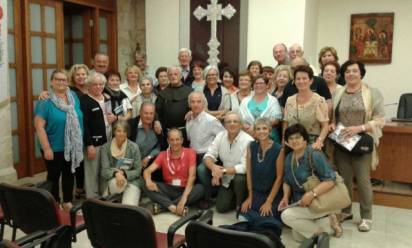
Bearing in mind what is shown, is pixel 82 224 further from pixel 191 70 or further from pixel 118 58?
pixel 118 58

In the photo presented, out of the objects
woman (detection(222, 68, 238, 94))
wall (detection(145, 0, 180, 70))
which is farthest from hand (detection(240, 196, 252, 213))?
wall (detection(145, 0, 180, 70))

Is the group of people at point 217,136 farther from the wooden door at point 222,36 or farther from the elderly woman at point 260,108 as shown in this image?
the wooden door at point 222,36

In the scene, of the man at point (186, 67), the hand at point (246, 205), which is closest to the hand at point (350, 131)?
the hand at point (246, 205)

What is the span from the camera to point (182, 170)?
3.73 m

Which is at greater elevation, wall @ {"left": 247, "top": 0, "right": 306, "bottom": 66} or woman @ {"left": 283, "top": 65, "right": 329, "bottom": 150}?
wall @ {"left": 247, "top": 0, "right": 306, "bottom": 66}

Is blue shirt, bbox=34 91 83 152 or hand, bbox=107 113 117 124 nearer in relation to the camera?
blue shirt, bbox=34 91 83 152

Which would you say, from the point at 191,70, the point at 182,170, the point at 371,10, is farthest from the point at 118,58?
the point at 371,10

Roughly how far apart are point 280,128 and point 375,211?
3.61ft

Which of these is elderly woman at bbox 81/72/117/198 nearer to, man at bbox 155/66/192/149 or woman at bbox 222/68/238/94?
man at bbox 155/66/192/149

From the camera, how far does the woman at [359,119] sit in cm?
316

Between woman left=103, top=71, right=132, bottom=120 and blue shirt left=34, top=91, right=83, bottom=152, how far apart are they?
511 mm

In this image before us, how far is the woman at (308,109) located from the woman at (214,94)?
3.06ft

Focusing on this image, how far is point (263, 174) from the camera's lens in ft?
11.1

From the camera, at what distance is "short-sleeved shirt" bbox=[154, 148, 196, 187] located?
3701mm
